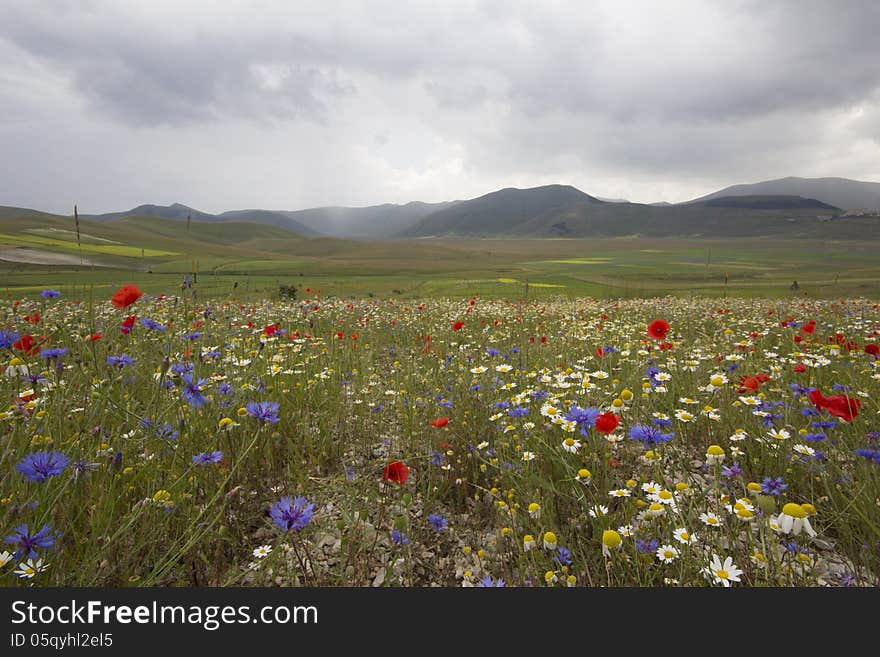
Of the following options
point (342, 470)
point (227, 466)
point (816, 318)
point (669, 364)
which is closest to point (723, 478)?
point (669, 364)

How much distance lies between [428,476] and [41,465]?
5.97 ft

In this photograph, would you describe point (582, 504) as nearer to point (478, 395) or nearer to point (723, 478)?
point (723, 478)

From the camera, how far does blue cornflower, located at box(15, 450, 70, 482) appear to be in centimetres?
159

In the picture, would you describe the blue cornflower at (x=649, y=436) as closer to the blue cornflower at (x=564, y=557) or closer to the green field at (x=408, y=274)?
the blue cornflower at (x=564, y=557)

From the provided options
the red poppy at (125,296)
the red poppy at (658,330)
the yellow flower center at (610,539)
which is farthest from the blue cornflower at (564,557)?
the red poppy at (125,296)

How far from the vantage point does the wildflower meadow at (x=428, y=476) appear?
1.79 meters

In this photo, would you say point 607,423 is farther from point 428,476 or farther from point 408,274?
point 408,274

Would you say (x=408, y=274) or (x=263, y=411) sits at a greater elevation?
(x=263, y=411)

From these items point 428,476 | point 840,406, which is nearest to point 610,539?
point 428,476

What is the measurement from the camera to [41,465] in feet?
A: 5.41

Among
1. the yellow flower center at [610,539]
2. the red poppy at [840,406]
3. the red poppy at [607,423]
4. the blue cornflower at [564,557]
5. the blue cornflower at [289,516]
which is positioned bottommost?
the blue cornflower at [564,557]

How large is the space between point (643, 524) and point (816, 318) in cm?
858

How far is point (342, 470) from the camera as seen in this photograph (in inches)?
122

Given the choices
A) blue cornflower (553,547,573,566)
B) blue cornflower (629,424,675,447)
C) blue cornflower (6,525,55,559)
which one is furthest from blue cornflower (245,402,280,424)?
blue cornflower (629,424,675,447)
